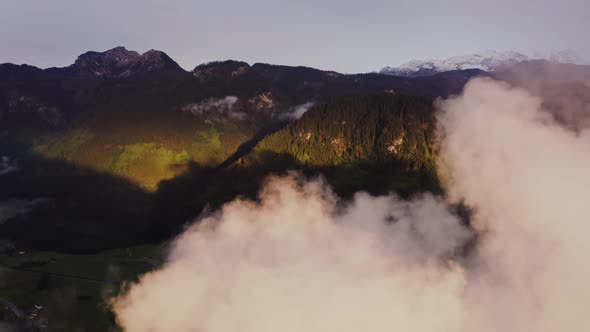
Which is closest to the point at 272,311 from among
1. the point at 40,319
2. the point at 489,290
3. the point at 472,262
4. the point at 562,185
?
the point at 489,290

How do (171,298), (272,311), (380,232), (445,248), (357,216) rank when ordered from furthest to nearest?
(357,216) < (380,232) < (445,248) < (171,298) < (272,311)

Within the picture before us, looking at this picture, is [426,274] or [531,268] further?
[531,268]

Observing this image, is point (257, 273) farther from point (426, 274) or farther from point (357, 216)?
point (357, 216)

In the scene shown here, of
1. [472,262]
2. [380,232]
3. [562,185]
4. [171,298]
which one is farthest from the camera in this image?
[380,232]

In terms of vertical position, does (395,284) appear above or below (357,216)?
above

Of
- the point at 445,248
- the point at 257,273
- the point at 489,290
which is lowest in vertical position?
the point at 445,248

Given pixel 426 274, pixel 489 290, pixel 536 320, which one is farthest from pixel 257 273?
pixel 536 320
